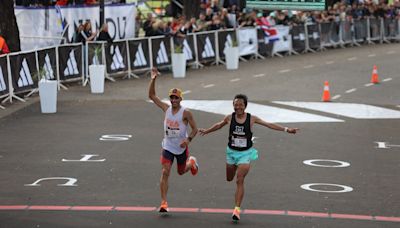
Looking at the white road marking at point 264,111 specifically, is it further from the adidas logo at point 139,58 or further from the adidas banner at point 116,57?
the adidas logo at point 139,58

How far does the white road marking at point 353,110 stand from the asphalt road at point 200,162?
25 cm

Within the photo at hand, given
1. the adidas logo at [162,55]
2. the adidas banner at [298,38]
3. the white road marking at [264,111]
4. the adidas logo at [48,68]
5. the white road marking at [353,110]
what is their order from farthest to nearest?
1. the adidas banner at [298,38]
2. the adidas logo at [162,55]
3. the adidas logo at [48,68]
4. the white road marking at [353,110]
5. the white road marking at [264,111]

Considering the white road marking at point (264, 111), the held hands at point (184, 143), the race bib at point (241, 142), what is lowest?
the white road marking at point (264, 111)

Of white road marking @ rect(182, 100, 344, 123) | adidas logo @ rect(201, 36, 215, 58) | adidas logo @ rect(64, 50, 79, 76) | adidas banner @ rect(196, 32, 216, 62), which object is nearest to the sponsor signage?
white road marking @ rect(182, 100, 344, 123)

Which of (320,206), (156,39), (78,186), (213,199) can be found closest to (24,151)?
(78,186)

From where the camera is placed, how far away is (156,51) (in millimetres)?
34500

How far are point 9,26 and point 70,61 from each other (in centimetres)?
211

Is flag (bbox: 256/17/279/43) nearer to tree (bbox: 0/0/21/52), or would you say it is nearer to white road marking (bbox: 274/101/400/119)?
tree (bbox: 0/0/21/52)

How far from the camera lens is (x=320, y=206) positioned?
15.0m

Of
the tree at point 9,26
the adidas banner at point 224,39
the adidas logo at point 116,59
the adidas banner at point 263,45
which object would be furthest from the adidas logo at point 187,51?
the tree at point 9,26

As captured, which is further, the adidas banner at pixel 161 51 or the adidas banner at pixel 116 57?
the adidas banner at pixel 161 51

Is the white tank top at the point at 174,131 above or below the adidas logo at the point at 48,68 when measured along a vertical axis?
above

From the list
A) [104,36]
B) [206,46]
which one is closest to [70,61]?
[104,36]

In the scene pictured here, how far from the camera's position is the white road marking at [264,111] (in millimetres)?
24750
